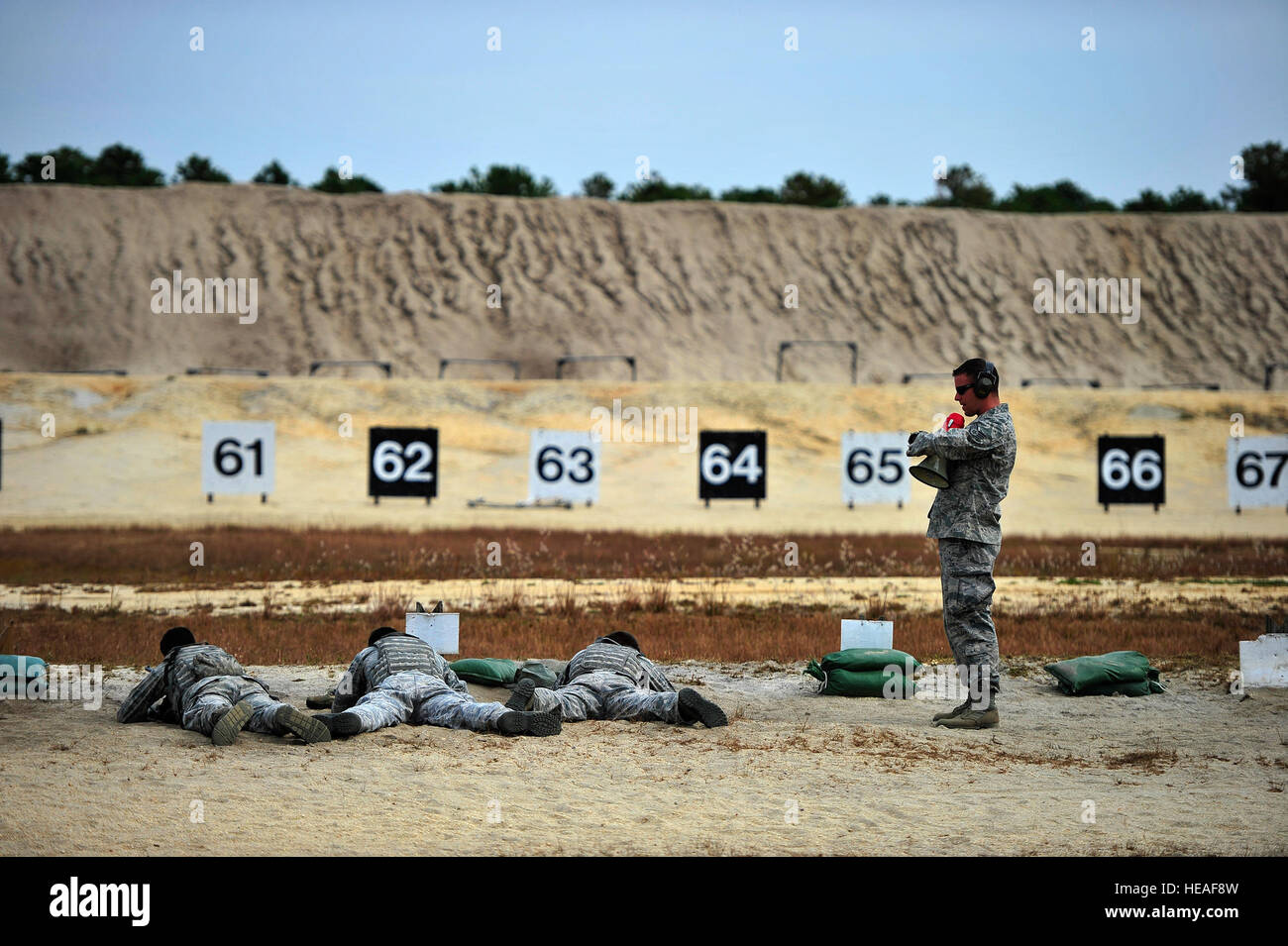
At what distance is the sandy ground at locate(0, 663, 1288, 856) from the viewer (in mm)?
5109

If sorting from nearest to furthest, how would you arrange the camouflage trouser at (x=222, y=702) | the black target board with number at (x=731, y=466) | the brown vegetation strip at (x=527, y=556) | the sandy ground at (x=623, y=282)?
the camouflage trouser at (x=222, y=702), the brown vegetation strip at (x=527, y=556), the black target board with number at (x=731, y=466), the sandy ground at (x=623, y=282)

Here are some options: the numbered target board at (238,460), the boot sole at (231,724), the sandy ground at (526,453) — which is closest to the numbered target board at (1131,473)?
the sandy ground at (526,453)

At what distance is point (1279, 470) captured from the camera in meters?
29.8

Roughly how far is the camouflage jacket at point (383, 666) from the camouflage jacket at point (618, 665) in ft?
2.49

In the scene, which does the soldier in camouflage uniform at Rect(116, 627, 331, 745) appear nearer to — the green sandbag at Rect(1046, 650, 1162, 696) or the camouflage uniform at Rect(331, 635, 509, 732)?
the camouflage uniform at Rect(331, 635, 509, 732)

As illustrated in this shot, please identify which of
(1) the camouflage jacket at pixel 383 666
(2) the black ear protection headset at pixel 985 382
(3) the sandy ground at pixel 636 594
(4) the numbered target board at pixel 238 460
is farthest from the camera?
(4) the numbered target board at pixel 238 460

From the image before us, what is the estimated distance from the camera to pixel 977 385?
7.24m

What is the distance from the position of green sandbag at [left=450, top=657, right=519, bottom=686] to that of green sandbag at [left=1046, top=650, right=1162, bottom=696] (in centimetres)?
386

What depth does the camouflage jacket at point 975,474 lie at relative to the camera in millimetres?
7113

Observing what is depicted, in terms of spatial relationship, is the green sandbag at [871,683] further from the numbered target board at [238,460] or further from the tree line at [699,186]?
the tree line at [699,186]

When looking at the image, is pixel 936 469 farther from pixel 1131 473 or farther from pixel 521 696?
pixel 1131 473

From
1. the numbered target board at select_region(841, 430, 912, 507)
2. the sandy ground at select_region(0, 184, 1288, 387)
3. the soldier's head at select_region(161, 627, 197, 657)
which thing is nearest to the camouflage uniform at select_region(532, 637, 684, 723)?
the soldier's head at select_region(161, 627, 197, 657)

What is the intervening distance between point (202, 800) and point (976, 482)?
4470 millimetres

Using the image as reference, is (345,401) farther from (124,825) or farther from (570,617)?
(124,825)
